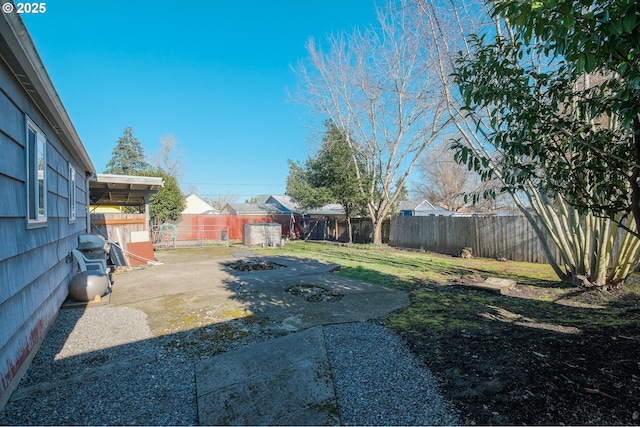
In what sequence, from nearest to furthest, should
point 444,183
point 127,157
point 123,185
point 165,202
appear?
point 123,185 → point 165,202 → point 444,183 → point 127,157

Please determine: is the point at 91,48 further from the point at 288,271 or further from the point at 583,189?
the point at 583,189

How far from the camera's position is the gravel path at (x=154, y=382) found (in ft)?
6.99

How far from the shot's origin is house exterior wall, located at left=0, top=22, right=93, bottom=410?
2402 millimetres

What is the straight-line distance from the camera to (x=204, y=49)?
39.6 feet

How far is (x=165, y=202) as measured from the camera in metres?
17.5

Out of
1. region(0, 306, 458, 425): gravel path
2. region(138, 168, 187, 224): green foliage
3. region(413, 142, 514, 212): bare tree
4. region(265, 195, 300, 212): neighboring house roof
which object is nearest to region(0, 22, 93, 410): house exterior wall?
region(0, 306, 458, 425): gravel path

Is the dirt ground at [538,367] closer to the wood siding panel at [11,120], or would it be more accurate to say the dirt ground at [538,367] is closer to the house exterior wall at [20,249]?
the house exterior wall at [20,249]

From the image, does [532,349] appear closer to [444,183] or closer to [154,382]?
[154,382]

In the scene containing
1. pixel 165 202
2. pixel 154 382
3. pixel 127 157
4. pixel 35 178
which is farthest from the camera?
pixel 127 157

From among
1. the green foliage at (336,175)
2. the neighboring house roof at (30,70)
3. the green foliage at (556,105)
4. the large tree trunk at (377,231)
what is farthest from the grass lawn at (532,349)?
the green foliage at (336,175)

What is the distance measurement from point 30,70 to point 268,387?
327cm

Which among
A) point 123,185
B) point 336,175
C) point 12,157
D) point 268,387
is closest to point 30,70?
point 12,157

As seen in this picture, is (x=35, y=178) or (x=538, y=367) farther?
(x=35, y=178)

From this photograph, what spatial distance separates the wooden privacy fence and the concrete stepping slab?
29.0 feet
